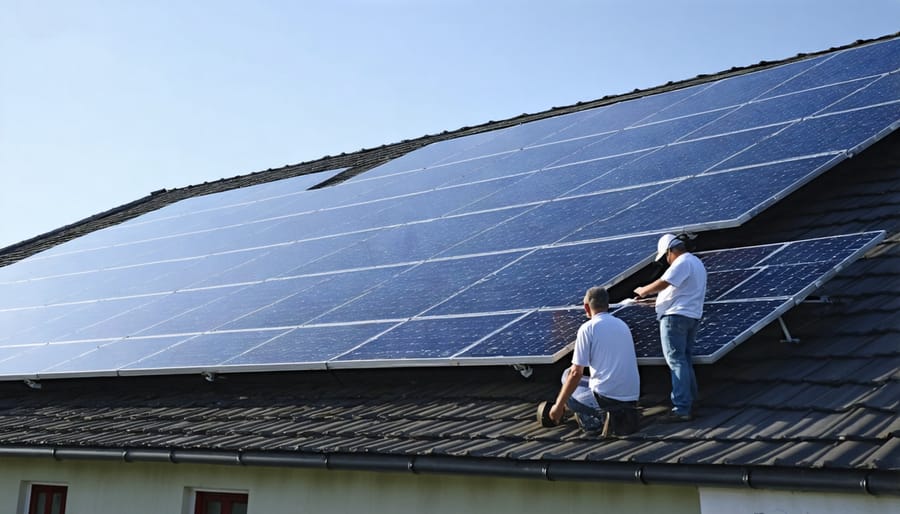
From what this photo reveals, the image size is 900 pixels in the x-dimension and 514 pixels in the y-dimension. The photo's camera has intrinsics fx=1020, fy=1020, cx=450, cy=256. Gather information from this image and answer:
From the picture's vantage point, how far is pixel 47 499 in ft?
33.0

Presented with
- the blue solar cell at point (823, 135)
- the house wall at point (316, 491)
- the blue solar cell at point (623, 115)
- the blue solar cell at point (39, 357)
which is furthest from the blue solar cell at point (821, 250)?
the blue solar cell at point (39, 357)

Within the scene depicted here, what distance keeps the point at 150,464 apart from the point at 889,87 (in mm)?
7751

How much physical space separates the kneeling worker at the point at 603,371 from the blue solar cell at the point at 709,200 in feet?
5.55

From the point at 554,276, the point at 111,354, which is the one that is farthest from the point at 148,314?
the point at 554,276

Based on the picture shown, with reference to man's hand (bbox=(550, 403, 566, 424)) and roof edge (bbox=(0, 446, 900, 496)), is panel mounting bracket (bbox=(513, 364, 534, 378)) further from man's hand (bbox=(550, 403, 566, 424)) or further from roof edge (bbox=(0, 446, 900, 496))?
roof edge (bbox=(0, 446, 900, 496))

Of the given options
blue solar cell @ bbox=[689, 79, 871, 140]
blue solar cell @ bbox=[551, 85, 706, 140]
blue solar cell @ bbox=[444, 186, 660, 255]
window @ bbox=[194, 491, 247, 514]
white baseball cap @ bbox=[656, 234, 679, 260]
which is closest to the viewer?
white baseball cap @ bbox=[656, 234, 679, 260]

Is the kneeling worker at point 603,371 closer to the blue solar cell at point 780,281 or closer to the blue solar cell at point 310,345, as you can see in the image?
the blue solar cell at point 780,281

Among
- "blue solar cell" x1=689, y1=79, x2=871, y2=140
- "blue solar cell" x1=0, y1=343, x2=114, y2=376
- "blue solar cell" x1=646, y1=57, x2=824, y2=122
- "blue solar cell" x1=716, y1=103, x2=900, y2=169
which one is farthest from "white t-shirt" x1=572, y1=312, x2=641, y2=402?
"blue solar cell" x1=0, y1=343, x2=114, y2=376

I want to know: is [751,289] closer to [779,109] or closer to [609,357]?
[609,357]

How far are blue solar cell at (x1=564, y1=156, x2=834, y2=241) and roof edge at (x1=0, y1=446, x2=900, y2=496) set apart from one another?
256 centimetres

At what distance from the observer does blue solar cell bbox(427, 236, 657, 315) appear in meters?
7.80

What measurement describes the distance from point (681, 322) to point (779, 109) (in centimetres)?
480

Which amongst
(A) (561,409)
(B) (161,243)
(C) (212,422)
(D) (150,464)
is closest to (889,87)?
(A) (561,409)

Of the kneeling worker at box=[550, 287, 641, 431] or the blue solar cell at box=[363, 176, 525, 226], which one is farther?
the blue solar cell at box=[363, 176, 525, 226]
